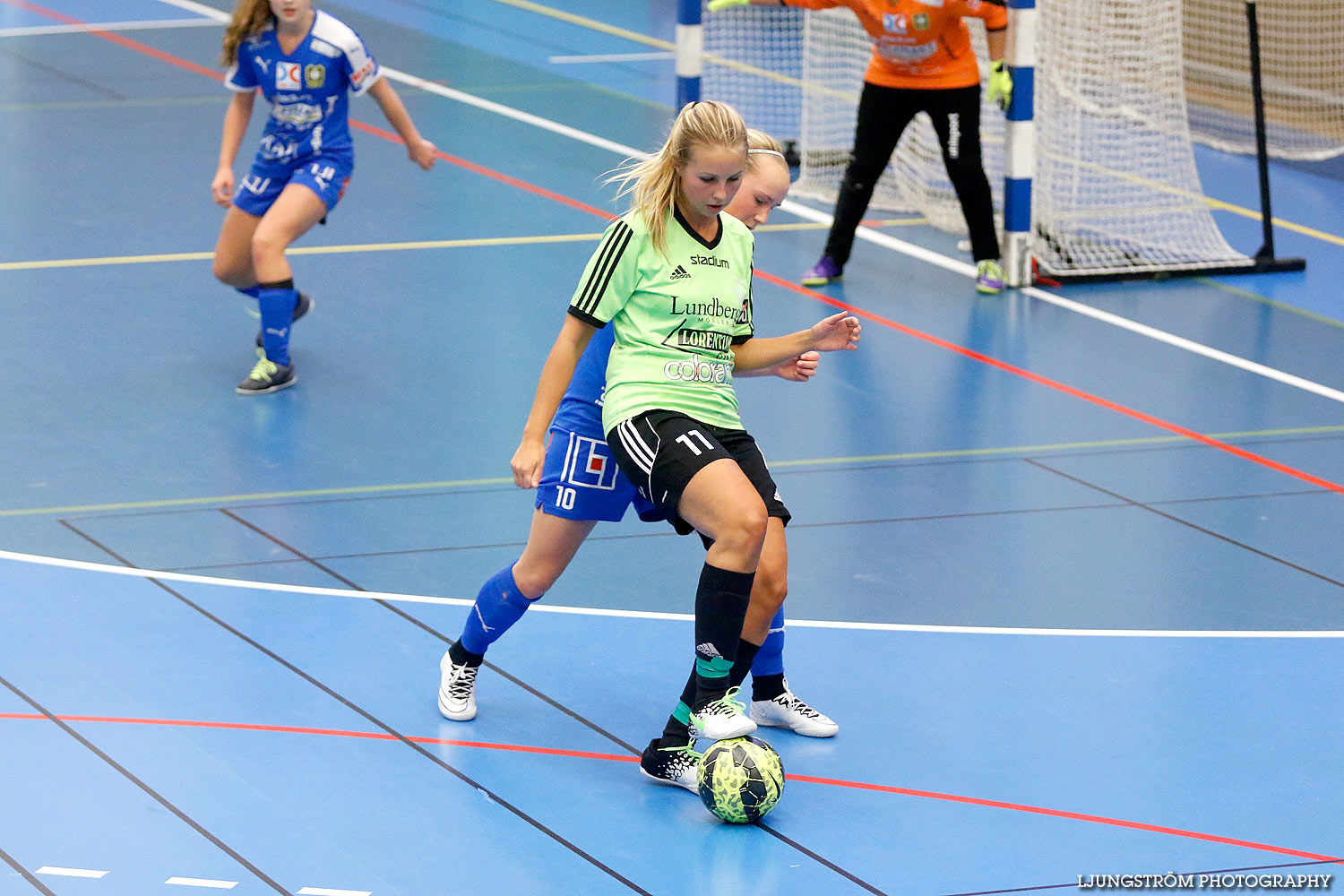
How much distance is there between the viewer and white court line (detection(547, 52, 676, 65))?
61.4 ft

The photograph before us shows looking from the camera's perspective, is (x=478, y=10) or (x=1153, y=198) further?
(x=478, y=10)

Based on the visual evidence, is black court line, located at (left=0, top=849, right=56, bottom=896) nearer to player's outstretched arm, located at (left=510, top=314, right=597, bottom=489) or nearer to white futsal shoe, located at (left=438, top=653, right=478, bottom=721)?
white futsal shoe, located at (left=438, top=653, right=478, bottom=721)

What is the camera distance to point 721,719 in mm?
4988

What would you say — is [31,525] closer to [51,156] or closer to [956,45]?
[956,45]

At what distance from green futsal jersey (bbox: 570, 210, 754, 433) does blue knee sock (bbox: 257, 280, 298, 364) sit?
4.08 meters

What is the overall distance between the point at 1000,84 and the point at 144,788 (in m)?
7.36

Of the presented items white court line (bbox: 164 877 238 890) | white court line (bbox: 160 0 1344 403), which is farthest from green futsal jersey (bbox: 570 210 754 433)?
white court line (bbox: 160 0 1344 403)

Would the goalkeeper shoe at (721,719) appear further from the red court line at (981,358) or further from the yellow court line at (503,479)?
the red court line at (981,358)

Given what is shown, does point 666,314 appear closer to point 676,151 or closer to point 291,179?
point 676,151

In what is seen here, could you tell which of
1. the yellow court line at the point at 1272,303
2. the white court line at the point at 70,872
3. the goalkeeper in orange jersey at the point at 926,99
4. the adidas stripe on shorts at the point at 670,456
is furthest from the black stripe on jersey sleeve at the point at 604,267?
the yellow court line at the point at 1272,303

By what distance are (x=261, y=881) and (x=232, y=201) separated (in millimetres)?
5234

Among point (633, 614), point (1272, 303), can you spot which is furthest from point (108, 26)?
point (633, 614)

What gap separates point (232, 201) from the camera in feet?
30.1

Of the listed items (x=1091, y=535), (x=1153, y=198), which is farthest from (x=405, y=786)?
(x=1153, y=198)
